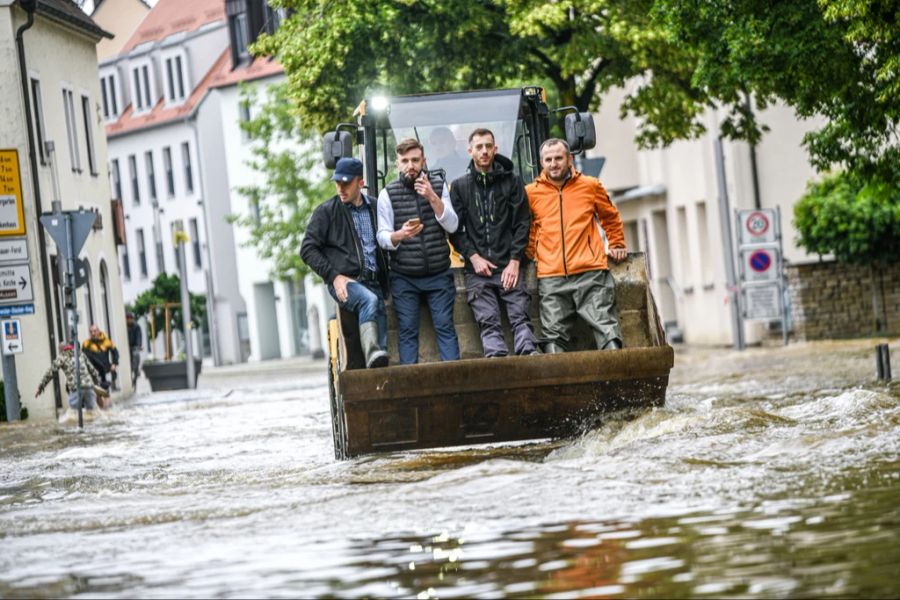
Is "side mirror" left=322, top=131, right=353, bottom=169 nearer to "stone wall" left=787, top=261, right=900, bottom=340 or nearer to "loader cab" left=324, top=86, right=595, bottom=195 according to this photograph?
"loader cab" left=324, top=86, right=595, bottom=195

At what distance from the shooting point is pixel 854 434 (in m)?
11.3

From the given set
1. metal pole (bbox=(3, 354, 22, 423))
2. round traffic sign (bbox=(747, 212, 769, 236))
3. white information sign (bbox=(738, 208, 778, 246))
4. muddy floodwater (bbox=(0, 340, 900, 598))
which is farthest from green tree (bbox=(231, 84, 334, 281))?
muddy floodwater (bbox=(0, 340, 900, 598))

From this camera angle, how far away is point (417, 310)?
1335cm

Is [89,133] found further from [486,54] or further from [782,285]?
[782,285]

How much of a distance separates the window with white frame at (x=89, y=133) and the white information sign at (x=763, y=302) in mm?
15807

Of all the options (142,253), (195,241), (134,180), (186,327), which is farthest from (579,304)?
(142,253)

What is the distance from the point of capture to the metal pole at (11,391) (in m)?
29.6

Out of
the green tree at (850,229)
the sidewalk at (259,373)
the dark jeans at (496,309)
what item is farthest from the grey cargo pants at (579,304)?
the sidewalk at (259,373)

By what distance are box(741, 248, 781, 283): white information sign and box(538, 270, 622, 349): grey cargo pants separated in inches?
826

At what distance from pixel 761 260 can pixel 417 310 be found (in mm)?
21569

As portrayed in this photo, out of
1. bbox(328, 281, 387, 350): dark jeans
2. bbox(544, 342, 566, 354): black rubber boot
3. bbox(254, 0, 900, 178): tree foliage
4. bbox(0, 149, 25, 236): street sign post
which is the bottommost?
bbox(544, 342, 566, 354): black rubber boot

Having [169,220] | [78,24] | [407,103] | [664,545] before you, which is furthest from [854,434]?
[169,220]

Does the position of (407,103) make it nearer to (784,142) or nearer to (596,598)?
(596,598)

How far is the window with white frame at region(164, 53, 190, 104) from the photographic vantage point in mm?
80750
